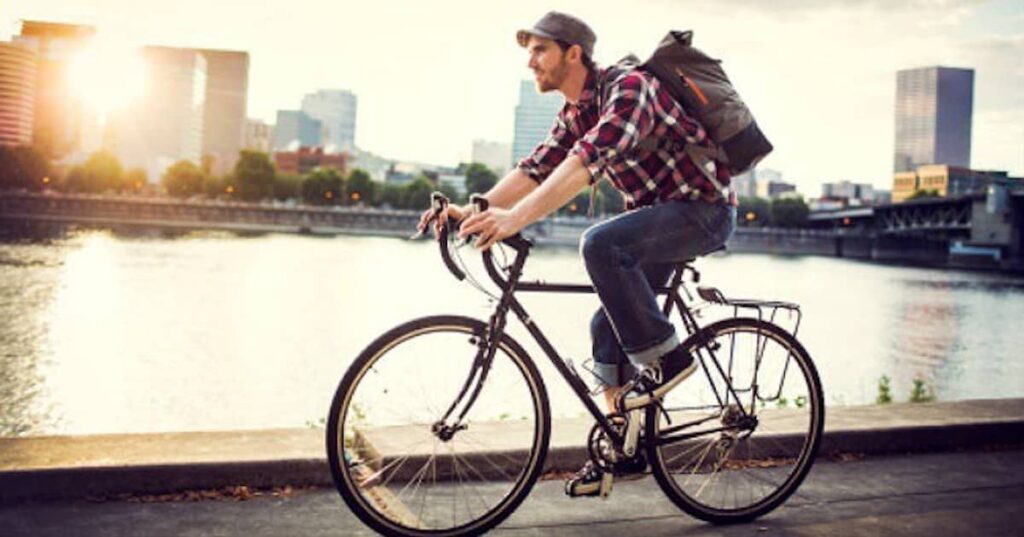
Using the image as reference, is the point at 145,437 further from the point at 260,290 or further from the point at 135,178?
the point at 135,178

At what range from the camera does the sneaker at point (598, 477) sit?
346 centimetres

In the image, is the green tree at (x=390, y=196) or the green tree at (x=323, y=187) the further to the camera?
the green tree at (x=390, y=196)

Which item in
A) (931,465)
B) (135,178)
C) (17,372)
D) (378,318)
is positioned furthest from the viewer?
(135,178)

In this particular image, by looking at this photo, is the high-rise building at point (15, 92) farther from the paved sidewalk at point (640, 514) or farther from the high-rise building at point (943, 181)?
the high-rise building at point (943, 181)

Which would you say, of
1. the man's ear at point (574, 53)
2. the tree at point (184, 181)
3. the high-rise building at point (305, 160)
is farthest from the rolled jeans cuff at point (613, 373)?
the high-rise building at point (305, 160)

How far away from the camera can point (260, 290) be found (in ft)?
146

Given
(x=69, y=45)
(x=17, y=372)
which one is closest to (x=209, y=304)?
(x=17, y=372)

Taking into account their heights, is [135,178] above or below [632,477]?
above

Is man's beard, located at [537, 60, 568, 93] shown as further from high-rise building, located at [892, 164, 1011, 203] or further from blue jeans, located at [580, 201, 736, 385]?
high-rise building, located at [892, 164, 1011, 203]

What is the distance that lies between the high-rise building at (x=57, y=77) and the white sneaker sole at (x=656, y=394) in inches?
6874

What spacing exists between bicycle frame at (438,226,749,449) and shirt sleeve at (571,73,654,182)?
1.21ft

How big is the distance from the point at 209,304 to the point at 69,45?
163 metres

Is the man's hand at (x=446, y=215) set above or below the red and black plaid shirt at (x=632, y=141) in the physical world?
below

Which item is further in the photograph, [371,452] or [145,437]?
[145,437]
